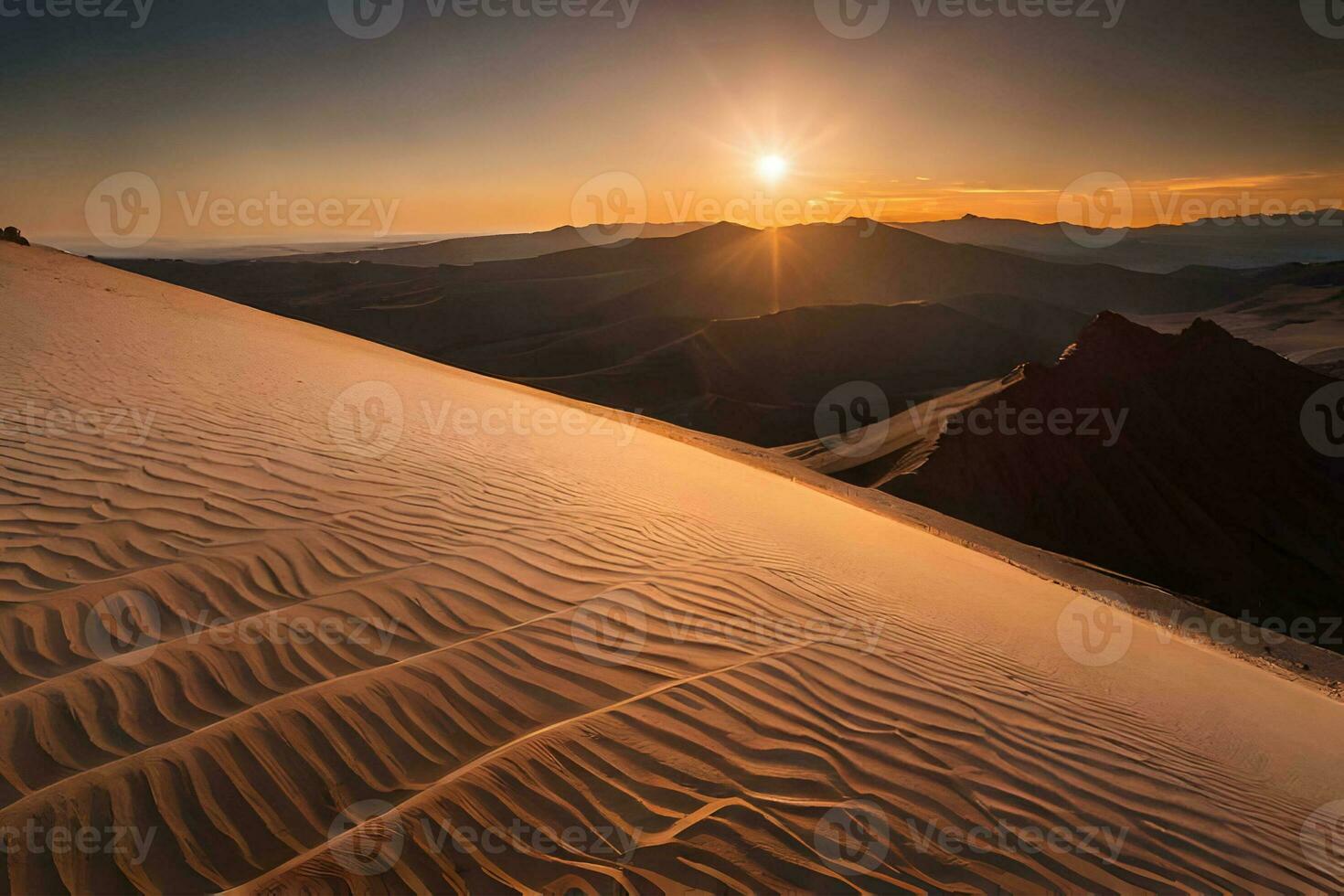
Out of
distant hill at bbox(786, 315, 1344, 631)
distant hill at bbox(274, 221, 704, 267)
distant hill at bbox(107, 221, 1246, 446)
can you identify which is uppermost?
distant hill at bbox(274, 221, 704, 267)

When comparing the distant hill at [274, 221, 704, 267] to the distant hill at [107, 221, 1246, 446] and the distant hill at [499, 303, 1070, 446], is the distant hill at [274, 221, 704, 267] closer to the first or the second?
the distant hill at [107, 221, 1246, 446]

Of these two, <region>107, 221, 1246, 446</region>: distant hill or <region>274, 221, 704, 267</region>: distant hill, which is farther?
<region>274, 221, 704, 267</region>: distant hill

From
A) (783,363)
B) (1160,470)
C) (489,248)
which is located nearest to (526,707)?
(1160,470)

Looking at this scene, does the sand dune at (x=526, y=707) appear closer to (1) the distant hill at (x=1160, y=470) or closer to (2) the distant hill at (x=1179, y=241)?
(1) the distant hill at (x=1160, y=470)

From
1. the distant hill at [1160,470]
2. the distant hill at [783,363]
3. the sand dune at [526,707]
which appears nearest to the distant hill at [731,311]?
the distant hill at [783,363]

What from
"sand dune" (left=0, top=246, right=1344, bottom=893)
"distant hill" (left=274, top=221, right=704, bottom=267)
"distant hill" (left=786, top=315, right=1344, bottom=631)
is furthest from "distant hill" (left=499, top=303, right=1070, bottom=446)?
"distant hill" (left=274, top=221, right=704, bottom=267)

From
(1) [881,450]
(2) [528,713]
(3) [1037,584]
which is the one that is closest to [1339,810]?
(2) [528,713]

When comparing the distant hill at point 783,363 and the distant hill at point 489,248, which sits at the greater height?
the distant hill at point 489,248
